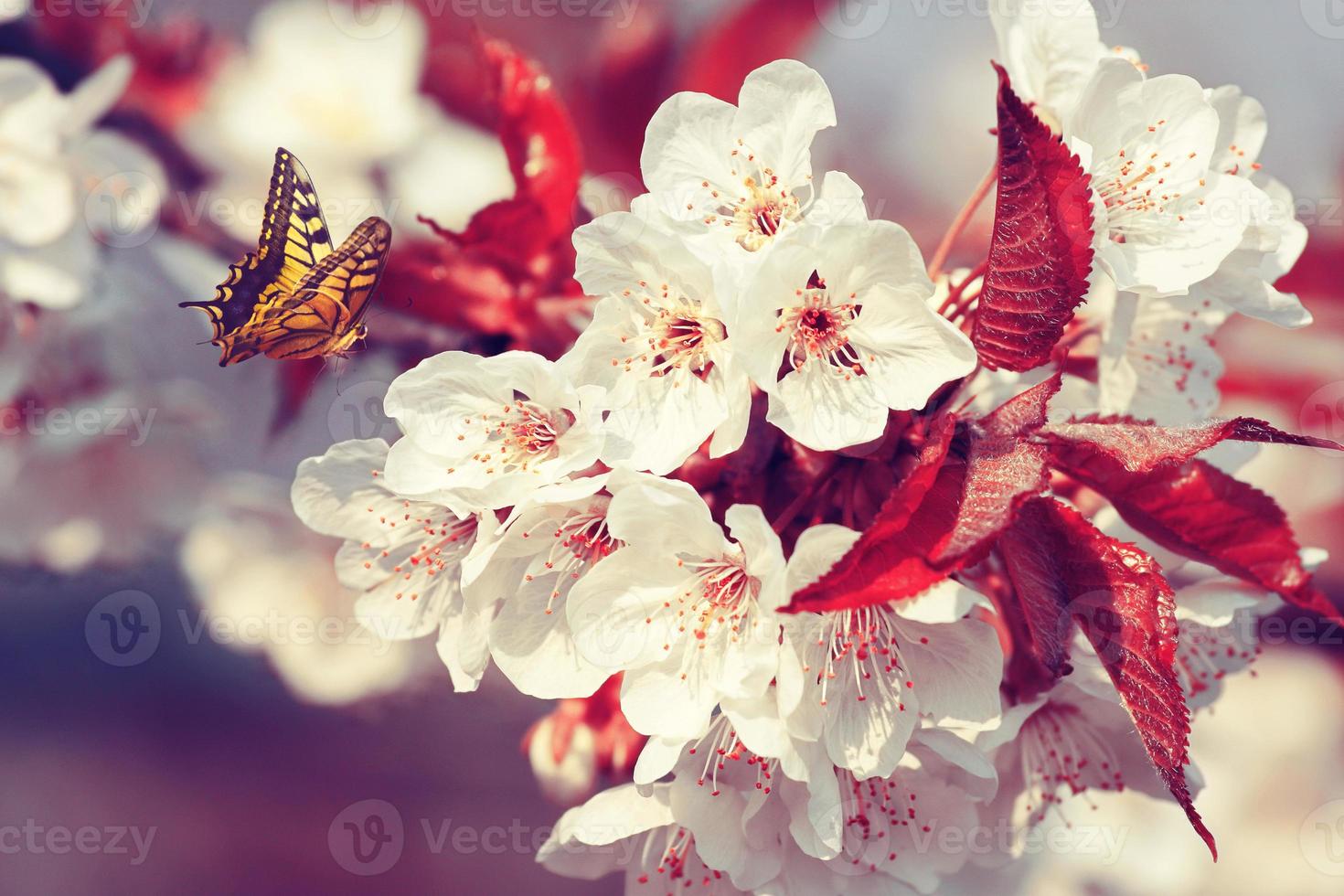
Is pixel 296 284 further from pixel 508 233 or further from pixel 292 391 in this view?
pixel 292 391

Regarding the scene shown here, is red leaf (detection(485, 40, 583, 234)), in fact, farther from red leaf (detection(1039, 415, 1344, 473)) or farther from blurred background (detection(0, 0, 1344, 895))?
red leaf (detection(1039, 415, 1344, 473))

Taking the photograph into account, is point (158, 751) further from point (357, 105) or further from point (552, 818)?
point (357, 105)

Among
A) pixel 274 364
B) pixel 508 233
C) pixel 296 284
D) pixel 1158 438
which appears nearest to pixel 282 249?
pixel 296 284

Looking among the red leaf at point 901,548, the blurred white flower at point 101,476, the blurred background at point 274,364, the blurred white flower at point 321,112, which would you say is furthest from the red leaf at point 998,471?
the blurred white flower at point 101,476

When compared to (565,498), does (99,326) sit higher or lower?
higher

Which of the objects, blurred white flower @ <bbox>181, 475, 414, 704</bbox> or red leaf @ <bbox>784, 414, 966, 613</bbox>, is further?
blurred white flower @ <bbox>181, 475, 414, 704</bbox>

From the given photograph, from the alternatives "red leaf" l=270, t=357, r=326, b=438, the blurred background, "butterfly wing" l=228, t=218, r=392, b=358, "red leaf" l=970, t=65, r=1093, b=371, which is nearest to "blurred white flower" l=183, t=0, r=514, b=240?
the blurred background

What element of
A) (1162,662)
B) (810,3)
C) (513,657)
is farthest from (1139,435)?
(810,3)

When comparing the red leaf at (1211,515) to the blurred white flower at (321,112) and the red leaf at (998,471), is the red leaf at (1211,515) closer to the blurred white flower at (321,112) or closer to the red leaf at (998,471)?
the red leaf at (998,471)
